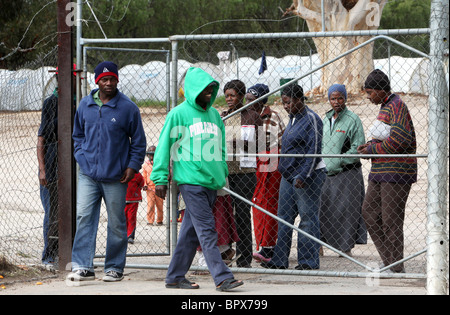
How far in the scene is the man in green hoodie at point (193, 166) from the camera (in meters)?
6.11

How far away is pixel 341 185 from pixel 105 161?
121 inches

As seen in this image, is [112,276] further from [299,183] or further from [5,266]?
[299,183]

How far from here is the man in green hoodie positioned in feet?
20.0

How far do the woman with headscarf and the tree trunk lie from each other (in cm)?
1212

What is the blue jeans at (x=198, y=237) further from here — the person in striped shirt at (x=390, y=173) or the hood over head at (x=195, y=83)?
the person in striped shirt at (x=390, y=173)

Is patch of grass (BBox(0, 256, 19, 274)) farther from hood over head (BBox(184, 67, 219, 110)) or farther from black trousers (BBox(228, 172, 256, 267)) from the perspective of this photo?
hood over head (BBox(184, 67, 219, 110))

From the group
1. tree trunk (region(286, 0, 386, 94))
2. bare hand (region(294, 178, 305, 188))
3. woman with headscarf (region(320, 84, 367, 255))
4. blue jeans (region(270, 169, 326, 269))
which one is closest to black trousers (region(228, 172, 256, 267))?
blue jeans (region(270, 169, 326, 269))

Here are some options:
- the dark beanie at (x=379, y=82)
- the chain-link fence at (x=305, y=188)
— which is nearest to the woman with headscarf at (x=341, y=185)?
the chain-link fence at (x=305, y=188)

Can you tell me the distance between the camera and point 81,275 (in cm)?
657

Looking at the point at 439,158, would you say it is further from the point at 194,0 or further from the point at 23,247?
the point at 194,0

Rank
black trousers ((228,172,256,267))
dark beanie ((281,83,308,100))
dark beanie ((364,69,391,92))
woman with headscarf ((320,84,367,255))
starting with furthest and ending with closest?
woman with headscarf ((320,84,367,255))
dark beanie ((281,83,308,100))
black trousers ((228,172,256,267))
dark beanie ((364,69,391,92))

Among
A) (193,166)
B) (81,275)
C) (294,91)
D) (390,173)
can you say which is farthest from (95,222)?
(390,173)

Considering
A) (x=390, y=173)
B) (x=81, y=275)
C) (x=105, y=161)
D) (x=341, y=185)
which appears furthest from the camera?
(x=341, y=185)
